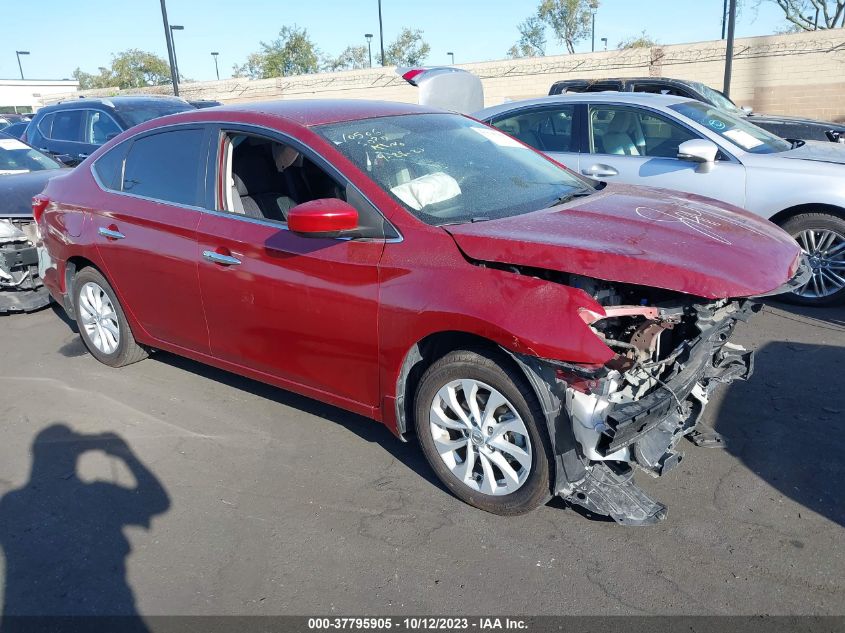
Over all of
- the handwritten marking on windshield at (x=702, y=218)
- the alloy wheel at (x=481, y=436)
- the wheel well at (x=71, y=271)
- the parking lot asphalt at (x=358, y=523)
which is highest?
the handwritten marking on windshield at (x=702, y=218)

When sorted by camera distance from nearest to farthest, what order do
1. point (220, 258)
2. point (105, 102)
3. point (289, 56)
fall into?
1. point (220, 258)
2. point (105, 102)
3. point (289, 56)

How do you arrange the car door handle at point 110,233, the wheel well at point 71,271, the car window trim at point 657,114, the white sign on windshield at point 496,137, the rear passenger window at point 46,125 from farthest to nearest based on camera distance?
the rear passenger window at point 46,125 < the car window trim at point 657,114 < the wheel well at point 71,271 < the car door handle at point 110,233 < the white sign on windshield at point 496,137

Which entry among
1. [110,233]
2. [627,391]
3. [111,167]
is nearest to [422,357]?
[627,391]

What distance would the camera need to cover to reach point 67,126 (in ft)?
36.8

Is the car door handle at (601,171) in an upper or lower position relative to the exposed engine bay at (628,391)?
upper

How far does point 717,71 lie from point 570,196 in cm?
2219

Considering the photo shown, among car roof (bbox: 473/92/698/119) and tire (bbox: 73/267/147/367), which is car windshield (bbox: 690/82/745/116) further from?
tire (bbox: 73/267/147/367)

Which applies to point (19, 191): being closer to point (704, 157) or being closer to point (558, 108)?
point (558, 108)

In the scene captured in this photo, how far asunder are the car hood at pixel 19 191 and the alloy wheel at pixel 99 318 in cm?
184

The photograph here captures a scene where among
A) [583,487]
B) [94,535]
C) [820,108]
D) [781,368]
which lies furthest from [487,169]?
[820,108]

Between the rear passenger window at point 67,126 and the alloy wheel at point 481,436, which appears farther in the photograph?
the rear passenger window at point 67,126

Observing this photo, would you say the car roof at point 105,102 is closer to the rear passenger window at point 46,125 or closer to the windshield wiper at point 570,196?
the rear passenger window at point 46,125

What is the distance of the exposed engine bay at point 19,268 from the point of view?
21.2 ft

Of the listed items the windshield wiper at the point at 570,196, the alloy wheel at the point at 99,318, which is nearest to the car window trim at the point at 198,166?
the alloy wheel at the point at 99,318
